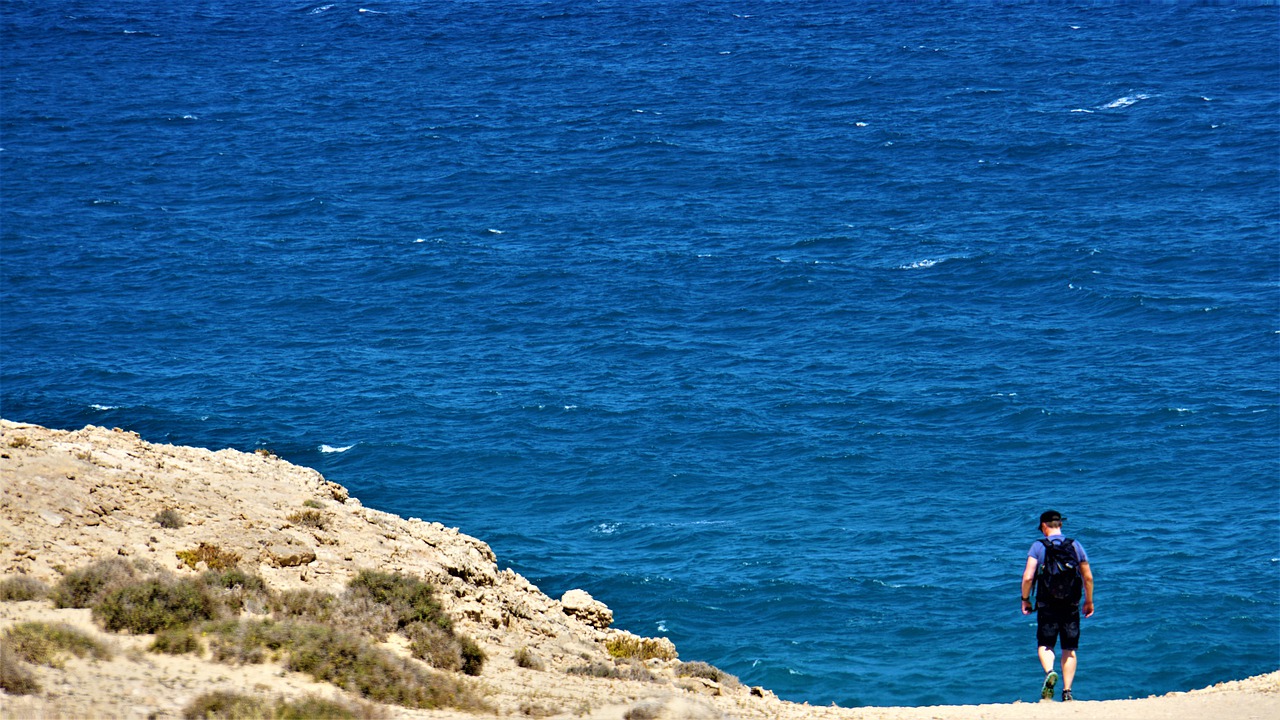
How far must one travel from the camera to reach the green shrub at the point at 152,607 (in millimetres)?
17984

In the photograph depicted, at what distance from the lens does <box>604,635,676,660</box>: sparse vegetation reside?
953 inches

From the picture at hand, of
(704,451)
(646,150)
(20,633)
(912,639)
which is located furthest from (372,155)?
(20,633)

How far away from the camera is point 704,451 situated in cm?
5319

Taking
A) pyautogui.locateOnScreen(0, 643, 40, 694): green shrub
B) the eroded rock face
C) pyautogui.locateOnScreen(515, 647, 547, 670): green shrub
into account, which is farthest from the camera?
the eroded rock face

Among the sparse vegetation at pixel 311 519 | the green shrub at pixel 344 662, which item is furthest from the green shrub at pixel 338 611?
the sparse vegetation at pixel 311 519

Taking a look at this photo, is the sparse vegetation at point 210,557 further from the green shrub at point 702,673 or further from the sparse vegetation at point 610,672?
the green shrub at point 702,673

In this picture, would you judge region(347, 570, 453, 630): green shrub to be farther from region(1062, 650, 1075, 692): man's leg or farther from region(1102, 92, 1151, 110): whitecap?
region(1102, 92, 1151, 110): whitecap

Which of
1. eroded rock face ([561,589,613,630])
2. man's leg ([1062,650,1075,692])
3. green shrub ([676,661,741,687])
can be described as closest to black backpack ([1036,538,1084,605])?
man's leg ([1062,650,1075,692])

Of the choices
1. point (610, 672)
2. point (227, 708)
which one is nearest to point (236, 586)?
point (227, 708)

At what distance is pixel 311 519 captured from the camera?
2589 centimetres

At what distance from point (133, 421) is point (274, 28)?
334 feet

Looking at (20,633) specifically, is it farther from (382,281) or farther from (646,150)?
(646,150)

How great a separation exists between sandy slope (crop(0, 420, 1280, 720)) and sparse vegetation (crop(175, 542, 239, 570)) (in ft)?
0.90

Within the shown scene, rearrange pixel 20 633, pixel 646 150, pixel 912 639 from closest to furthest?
pixel 20 633 < pixel 912 639 < pixel 646 150
